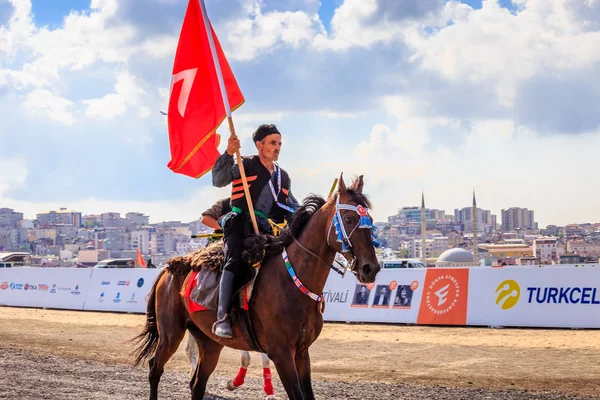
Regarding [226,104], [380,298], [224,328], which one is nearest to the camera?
[224,328]

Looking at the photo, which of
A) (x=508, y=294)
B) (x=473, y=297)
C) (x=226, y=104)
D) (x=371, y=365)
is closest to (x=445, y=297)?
(x=473, y=297)

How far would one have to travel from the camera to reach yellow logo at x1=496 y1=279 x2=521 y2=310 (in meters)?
19.8

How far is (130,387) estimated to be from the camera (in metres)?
11.7

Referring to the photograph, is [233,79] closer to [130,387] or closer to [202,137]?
[202,137]

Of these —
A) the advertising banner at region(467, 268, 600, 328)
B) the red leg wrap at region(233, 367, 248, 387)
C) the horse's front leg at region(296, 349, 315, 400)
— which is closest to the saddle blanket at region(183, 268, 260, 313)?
the horse's front leg at region(296, 349, 315, 400)

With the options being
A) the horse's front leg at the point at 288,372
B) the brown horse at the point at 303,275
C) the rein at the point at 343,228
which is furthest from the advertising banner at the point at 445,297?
the horse's front leg at the point at 288,372

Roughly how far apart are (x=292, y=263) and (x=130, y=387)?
504cm

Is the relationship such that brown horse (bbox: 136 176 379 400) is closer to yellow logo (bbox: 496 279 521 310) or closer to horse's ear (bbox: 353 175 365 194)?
horse's ear (bbox: 353 175 365 194)

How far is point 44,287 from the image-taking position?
32469mm

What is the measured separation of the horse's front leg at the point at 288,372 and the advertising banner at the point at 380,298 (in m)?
13.9

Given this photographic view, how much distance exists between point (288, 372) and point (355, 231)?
4.89ft

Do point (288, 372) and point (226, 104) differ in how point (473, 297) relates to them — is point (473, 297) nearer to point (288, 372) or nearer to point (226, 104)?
point (226, 104)

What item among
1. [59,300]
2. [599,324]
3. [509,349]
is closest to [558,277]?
[599,324]

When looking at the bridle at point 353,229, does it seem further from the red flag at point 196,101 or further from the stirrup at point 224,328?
the red flag at point 196,101
